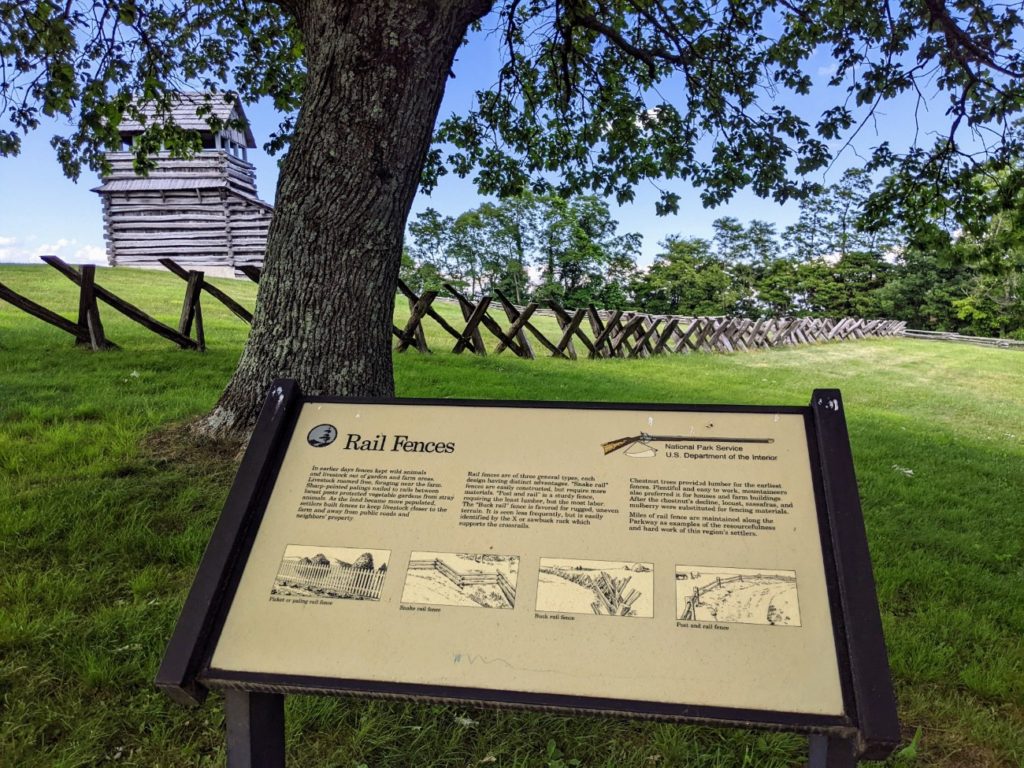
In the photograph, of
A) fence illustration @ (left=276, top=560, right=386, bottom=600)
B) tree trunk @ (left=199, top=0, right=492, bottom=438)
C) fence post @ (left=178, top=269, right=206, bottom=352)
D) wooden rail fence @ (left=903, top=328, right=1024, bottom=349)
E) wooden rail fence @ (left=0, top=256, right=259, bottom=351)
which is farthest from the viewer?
wooden rail fence @ (left=903, top=328, right=1024, bottom=349)

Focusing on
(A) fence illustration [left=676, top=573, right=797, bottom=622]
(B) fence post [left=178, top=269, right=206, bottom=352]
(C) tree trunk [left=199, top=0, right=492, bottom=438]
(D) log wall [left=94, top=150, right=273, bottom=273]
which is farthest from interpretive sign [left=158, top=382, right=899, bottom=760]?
(D) log wall [left=94, top=150, right=273, bottom=273]

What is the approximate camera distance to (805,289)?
64.1 meters

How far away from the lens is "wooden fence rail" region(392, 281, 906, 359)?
13352 millimetres

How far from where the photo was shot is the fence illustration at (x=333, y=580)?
2.04m

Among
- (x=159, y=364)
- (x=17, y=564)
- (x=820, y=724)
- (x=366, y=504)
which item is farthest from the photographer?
(x=159, y=364)

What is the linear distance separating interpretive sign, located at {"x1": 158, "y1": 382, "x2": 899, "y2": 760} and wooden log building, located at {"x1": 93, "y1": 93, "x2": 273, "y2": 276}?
3447 cm

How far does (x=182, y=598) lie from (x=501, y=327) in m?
13.5

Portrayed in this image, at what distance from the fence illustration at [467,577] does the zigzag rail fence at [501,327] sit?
23.9 feet

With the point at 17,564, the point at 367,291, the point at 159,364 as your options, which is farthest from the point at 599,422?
the point at 159,364

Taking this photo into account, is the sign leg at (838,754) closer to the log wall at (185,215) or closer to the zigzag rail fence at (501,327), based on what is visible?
the zigzag rail fence at (501,327)

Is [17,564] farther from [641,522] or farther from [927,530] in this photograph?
[927,530]

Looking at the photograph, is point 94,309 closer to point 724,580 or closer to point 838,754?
point 724,580

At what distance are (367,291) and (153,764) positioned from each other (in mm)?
3281

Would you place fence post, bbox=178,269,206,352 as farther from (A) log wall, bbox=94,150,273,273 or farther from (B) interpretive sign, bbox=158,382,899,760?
(A) log wall, bbox=94,150,273,273
